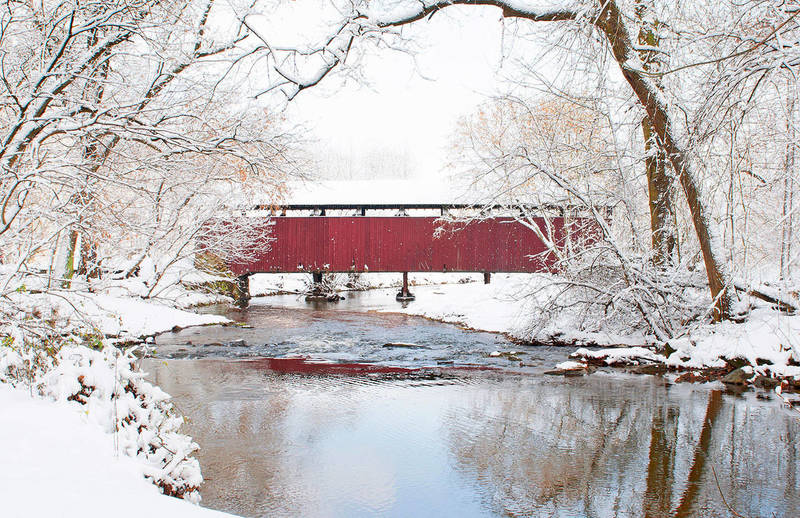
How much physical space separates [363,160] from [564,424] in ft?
176

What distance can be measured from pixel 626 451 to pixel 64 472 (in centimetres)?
402

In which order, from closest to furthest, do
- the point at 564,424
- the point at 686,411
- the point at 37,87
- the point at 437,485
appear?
the point at 37,87 → the point at 437,485 → the point at 564,424 → the point at 686,411

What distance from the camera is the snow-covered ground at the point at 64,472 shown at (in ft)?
7.91

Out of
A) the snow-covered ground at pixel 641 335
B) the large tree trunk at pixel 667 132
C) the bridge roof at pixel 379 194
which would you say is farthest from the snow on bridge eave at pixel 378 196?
the large tree trunk at pixel 667 132

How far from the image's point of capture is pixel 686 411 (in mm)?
A: 5926

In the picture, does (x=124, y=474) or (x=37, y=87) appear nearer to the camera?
(x=124, y=474)

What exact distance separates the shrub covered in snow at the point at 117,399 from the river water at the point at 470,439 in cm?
47

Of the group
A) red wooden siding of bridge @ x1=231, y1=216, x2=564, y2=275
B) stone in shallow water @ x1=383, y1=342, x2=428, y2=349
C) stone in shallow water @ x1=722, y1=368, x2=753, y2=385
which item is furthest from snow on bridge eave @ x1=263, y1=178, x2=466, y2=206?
stone in shallow water @ x1=722, y1=368, x2=753, y2=385

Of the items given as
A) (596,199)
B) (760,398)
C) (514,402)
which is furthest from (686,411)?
(596,199)

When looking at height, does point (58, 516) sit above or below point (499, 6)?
below

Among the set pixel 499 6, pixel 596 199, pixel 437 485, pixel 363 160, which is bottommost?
pixel 437 485

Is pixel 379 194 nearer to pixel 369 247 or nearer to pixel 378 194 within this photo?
pixel 378 194

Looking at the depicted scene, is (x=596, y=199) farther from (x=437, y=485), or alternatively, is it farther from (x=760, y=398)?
(x=437, y=485)

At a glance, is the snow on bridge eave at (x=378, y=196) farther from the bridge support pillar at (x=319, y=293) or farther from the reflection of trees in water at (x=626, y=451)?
the reflection of trees in water at (x=626, y=451)
